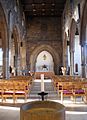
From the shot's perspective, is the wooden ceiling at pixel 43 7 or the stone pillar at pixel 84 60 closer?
the stone pillar at pixel 84 60

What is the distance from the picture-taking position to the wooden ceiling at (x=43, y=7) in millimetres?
27719

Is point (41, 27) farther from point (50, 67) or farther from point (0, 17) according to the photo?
point (0, 17)

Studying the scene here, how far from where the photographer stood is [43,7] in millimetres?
29547

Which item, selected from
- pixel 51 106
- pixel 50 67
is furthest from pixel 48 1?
pixel 51 106

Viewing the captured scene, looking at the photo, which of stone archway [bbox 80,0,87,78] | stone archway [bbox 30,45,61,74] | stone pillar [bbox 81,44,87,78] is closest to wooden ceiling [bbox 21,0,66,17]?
stone archway [bbox 30,45,61,74]

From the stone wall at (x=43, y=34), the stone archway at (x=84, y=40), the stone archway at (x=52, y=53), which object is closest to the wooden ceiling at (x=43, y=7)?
the stone wall at (x=43, y=34)

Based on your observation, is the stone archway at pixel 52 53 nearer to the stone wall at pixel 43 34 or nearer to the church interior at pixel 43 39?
the church interior at pixel 43 39

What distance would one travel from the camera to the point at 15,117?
21.4ft

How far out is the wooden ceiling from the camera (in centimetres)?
2772

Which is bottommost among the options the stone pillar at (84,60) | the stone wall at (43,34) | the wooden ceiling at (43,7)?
the stone pillar at (84,60)

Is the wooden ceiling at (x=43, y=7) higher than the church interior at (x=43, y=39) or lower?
higher

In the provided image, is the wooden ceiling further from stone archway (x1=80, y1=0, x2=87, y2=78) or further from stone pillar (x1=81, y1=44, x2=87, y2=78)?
stone pillar (x1=81, y1=44, x2=87, y2=78)

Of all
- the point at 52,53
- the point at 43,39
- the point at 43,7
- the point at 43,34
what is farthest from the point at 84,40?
the point at 43,34

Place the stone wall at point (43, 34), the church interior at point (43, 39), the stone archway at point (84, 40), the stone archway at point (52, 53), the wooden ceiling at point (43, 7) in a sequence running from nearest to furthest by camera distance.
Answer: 1. the stone archway at point (84, 40)
2. the church interior at point (43, 39)
3. the wooden ceiling at point (43, 7)
4. the stone archway at point (52, 53)
5. the stone wall at point (43, 34)
